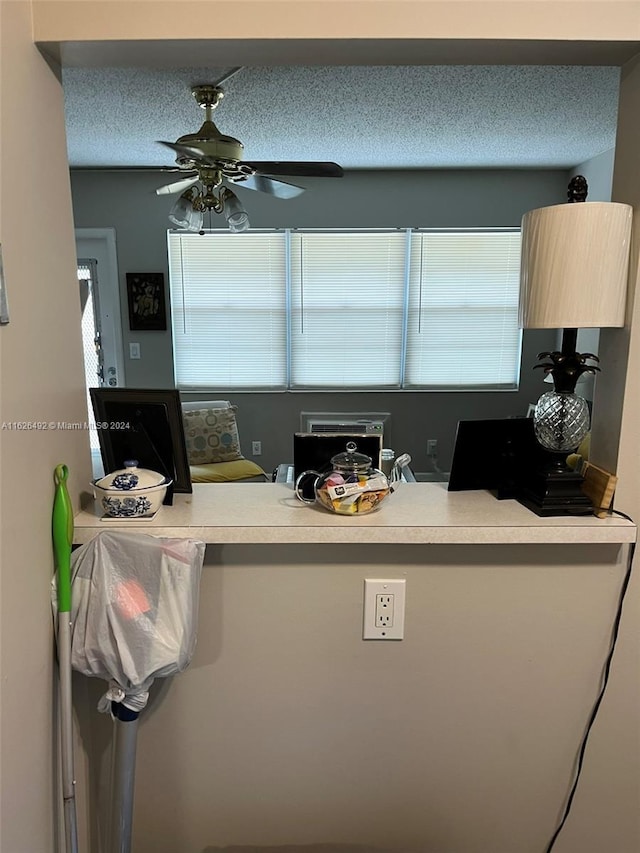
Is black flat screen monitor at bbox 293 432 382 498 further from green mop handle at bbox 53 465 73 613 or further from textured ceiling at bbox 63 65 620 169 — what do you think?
textured ceiling at bbox 63 65 620 169

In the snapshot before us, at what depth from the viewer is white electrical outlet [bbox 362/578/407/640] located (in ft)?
3.58

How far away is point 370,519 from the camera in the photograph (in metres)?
1.05

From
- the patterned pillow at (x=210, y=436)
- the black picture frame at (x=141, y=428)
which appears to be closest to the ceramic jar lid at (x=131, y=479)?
the black picture frame at (x=141, y=428)

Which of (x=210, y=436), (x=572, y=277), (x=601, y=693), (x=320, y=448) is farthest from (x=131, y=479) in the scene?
(x=210, y=436)

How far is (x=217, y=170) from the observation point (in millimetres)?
2504

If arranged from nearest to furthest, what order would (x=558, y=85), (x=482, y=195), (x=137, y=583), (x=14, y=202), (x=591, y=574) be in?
(x=14, y=202), (x=137, y=583), (x=591, y=574), (x=558, y=85), (x=482, y=195)

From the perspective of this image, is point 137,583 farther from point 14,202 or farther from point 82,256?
point 82,256

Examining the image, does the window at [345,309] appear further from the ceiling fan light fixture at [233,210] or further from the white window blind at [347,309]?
the ceiling fan light fixture at [233,210]

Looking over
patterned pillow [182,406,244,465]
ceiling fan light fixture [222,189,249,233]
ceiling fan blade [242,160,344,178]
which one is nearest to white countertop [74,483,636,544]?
ceiling fan blade [242,160,344,178]

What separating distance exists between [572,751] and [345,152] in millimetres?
3771

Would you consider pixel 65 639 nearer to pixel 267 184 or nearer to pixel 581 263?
pixel 581 263

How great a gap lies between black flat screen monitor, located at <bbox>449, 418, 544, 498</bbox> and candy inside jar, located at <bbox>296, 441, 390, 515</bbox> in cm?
19

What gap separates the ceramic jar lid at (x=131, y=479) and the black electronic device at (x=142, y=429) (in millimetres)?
55

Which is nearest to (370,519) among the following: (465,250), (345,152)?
(345,152)
